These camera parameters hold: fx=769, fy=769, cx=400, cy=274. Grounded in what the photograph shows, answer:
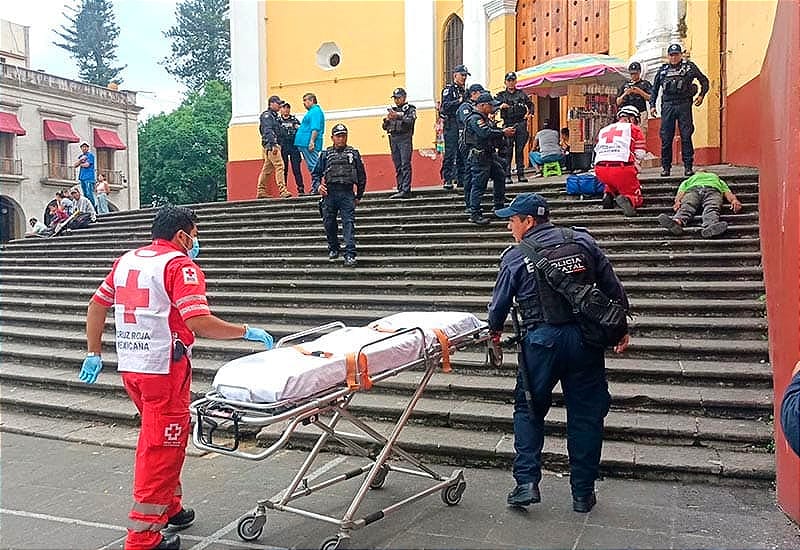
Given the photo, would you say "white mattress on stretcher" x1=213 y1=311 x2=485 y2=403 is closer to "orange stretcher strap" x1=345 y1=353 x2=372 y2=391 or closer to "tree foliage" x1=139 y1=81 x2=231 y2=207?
"orange stretcher strap" x1=345 y1=353 x2=372 y2=391

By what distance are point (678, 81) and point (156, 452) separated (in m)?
8.57

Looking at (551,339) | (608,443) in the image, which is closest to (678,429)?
(608,443)

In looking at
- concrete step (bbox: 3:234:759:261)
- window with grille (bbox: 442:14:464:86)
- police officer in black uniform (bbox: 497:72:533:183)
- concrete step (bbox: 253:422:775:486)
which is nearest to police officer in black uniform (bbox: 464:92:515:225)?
concrete step (bbox: 3:234:759:261)

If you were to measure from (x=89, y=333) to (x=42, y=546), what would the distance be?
1.27m

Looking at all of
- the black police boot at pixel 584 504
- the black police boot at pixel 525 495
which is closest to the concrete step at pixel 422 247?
the black police boot at pixel 584 504

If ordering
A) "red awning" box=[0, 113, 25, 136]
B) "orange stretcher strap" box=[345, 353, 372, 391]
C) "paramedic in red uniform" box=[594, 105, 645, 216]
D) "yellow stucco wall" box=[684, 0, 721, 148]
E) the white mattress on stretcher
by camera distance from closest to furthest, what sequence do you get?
the white mattress on stretcher → "orange stretcher strap" box=[345, 353, 372, 391] → "paramedic in red uniform" box=[594, 105, 645, 216] → "yellow stucco wall" box=[684, 0, 721, 148] → "red awning" box=[0, 113, 25, 136]

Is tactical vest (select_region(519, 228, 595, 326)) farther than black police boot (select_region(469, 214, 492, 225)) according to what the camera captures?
No

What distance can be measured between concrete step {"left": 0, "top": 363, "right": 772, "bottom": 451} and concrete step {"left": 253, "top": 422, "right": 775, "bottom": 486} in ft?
0.29

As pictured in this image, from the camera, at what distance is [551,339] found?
4.59m

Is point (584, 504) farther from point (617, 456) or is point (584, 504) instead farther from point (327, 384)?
point (327, 384)

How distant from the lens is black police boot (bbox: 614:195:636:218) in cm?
941

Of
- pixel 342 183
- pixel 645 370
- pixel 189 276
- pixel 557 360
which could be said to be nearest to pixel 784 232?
pixel 645 370

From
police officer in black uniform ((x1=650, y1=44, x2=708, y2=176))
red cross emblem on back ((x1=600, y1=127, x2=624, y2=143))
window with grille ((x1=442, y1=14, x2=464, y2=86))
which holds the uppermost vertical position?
window with grille ((x1=442, y1=14, x2=464, y2=86))

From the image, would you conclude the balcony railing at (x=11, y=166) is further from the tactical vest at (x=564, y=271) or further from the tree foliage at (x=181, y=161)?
the tactical vest at (x=564, y=271)
